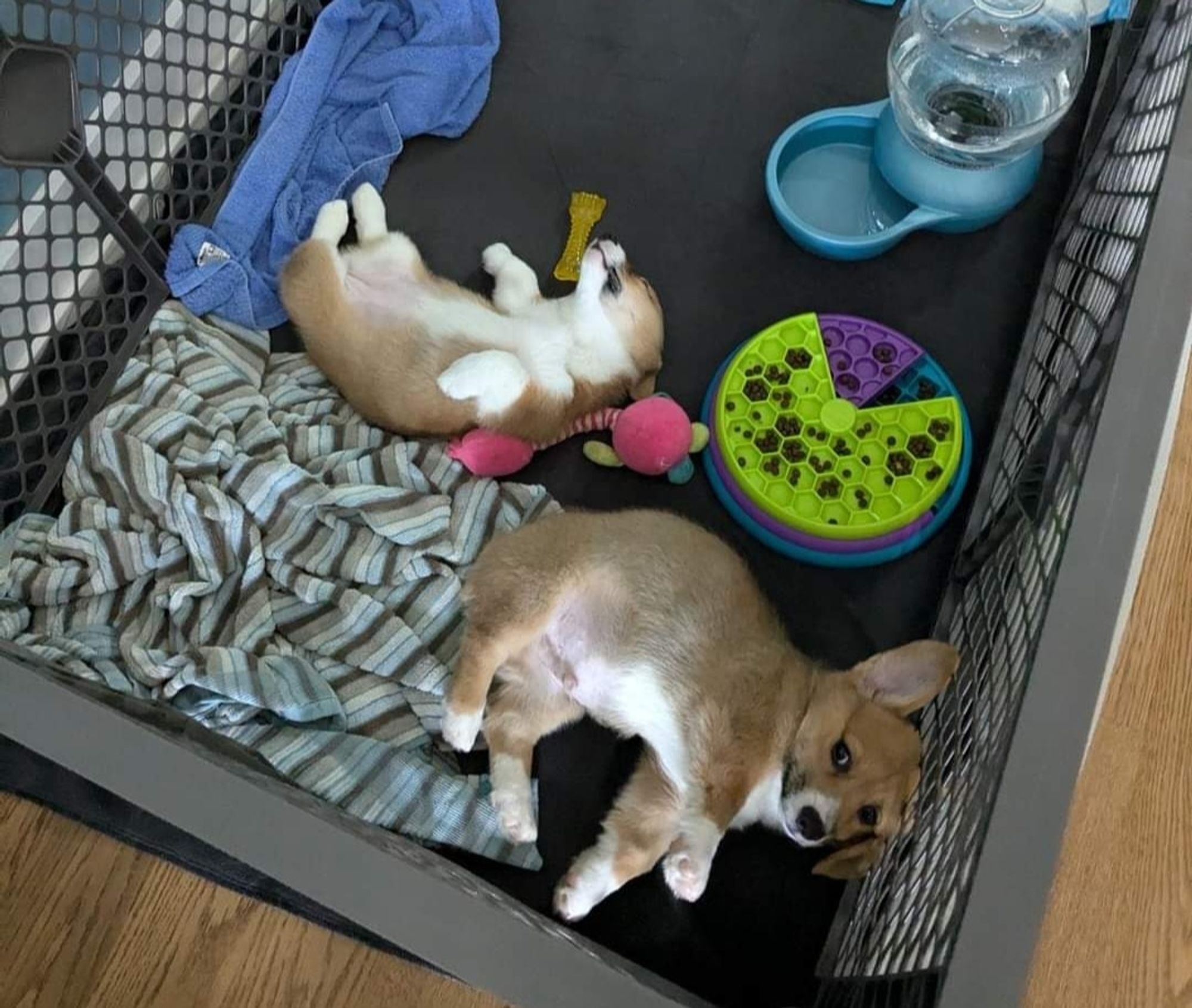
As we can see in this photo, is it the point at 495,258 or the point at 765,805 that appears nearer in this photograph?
the point at 765,805

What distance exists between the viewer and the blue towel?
59.2 inches

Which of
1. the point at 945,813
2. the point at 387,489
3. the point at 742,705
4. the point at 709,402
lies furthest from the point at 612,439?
the point at 945,813

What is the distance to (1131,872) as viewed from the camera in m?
1.39

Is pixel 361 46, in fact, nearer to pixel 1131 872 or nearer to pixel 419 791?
pixel 419 791

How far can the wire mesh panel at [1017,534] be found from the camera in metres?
0.84

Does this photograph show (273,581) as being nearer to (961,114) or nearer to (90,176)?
(90,176)

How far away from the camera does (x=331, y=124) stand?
1.65 m

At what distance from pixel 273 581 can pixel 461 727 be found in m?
0.31

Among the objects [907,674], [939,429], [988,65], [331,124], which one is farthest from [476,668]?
[988,65]

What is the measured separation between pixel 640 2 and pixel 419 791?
4.30 ft

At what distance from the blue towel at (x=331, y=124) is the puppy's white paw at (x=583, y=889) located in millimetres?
874

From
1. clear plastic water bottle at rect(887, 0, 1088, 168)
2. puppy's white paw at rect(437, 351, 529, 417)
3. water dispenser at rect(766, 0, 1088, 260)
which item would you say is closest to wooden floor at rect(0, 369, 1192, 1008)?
puppy's white paw at rect(437, 351, 529, 417)

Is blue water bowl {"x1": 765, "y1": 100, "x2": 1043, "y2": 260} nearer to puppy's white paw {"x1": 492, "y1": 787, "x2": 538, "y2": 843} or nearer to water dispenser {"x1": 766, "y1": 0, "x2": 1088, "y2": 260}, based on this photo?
water dispenser {"x1": 766, "y1": 0, "x2": 1088, "y2": 260}

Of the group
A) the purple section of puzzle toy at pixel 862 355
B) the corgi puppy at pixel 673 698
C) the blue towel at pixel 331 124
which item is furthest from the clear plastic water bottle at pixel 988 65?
the corgi puppy at pixel 673 698
